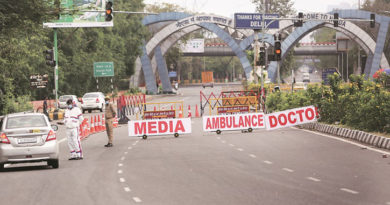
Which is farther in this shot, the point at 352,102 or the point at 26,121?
the point at 352,102

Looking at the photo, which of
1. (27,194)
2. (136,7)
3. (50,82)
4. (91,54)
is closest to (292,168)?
(27,194)

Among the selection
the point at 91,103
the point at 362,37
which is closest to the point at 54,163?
the point at 91,103

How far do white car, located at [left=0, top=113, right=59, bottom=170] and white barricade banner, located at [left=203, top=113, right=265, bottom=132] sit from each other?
12.4 metres

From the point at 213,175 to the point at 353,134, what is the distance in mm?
10458

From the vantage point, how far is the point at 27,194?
43.2 feet

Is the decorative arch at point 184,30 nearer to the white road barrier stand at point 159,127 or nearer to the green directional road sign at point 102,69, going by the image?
the green directional road sign at point 102,69

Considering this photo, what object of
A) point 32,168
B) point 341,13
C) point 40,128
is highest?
point 341,13

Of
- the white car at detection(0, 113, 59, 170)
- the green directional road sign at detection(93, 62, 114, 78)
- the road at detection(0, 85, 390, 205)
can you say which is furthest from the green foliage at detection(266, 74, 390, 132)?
the green directional road sign at detection(93, 62, 114, 78)

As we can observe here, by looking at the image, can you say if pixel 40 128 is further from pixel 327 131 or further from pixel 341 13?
pixel 341 13

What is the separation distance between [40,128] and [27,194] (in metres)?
4.60

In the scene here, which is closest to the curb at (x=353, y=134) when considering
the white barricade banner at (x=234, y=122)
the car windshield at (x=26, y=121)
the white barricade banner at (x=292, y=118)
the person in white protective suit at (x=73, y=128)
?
the white barricade banner at (x=292, y=118)

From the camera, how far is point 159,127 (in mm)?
28719

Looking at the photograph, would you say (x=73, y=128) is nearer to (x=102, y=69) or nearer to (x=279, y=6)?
(x=102, y=69)

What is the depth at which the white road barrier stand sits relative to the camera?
28.5m
